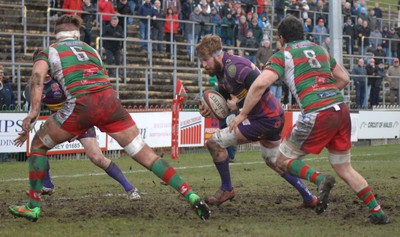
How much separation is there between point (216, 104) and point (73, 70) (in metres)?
2.08

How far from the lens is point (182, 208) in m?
11.2

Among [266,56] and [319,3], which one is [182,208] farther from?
[319,3]

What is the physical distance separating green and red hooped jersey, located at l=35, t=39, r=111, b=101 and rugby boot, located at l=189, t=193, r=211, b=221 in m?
1.55

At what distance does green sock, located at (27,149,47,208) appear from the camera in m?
10.0

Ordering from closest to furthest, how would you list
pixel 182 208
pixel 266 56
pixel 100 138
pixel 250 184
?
pixel 182 208 < pixel 250 184 < pixel 100 138 < pixel 266 56

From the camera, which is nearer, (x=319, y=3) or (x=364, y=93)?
(x=364, y=93)

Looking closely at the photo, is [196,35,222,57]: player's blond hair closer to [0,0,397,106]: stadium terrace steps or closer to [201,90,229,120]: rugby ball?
[201,90,229,120]: rugby ball

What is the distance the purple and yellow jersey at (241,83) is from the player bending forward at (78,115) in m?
→ 1.59

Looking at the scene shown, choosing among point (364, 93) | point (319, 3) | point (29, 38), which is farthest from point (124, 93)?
point (319, 3)

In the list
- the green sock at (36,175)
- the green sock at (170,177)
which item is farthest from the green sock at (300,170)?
the green sock at (36,175)

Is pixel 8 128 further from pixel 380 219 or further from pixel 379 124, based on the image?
pixel 379 124

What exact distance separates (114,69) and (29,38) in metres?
2.45

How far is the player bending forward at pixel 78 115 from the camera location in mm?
9859

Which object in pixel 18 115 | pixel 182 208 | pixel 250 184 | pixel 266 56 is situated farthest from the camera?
pixel 266 56
